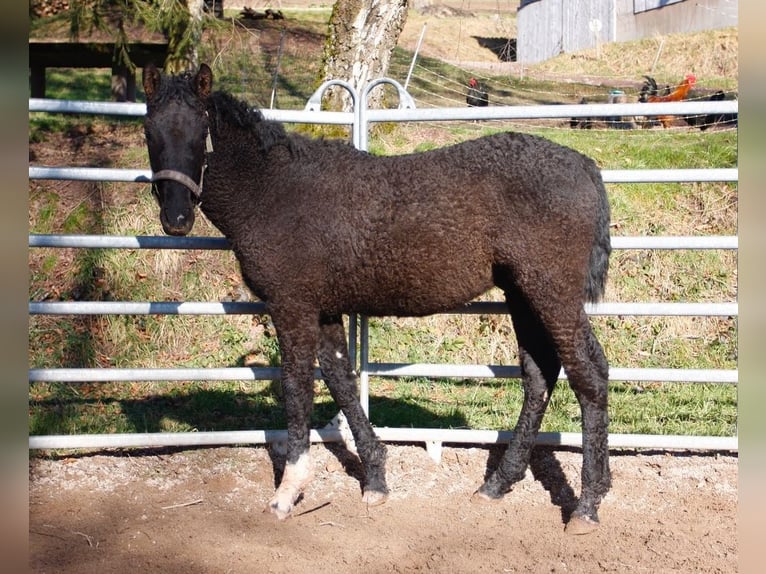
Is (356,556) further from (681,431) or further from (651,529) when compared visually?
(681,431)

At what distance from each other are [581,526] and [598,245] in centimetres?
154

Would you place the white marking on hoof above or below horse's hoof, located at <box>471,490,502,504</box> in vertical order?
above

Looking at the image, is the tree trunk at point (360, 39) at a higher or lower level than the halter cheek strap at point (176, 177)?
higher

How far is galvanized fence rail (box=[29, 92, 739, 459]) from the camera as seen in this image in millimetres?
4754

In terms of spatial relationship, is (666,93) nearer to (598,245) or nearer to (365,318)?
(598,245)

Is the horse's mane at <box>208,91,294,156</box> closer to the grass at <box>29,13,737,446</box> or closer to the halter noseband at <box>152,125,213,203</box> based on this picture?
the halter noseband at <box>152,125,213,203</box>

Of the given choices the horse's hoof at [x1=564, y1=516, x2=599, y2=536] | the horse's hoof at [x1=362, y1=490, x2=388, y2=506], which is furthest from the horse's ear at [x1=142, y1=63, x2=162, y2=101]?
the horse's hoof at [x1=564, y1=516, x2=599, y2=536]

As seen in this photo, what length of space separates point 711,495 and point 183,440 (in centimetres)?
330

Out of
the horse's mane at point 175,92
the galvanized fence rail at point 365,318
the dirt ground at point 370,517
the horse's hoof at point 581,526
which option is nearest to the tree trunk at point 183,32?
the galvanized fence rail at point 365,318

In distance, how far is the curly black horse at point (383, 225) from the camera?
408 centimetres

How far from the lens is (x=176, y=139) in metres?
3.98

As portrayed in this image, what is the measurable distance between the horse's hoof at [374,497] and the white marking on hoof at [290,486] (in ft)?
1.16

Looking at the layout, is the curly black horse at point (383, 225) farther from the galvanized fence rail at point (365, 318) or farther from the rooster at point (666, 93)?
the rooster at point (666, 93)

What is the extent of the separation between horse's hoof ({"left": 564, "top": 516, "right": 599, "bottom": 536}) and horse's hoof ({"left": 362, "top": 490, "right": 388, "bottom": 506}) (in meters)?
1.07
